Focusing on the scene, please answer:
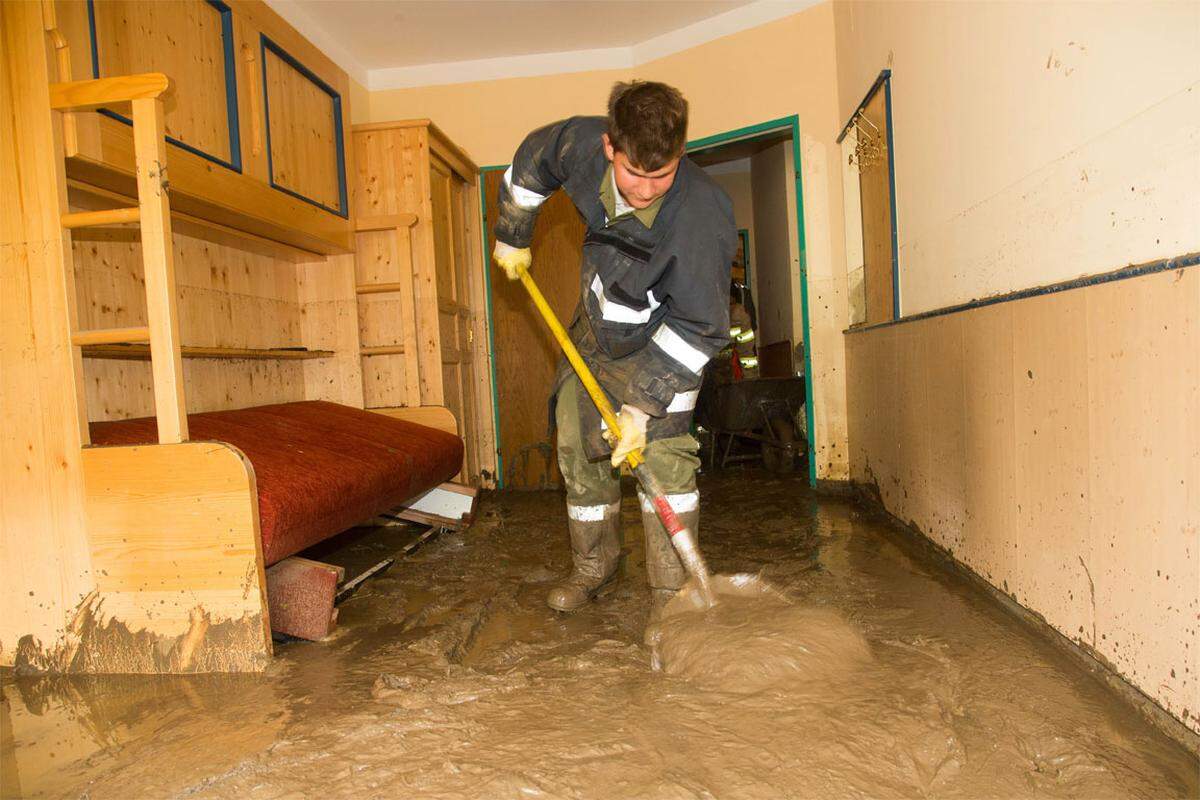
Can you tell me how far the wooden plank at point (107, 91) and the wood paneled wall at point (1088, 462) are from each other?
2298mm

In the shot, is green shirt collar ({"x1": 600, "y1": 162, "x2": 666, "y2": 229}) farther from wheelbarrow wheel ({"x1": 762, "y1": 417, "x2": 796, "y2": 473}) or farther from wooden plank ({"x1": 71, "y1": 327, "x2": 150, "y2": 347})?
wheelbarrow wheel ({"x1": 762, "y1": 417, "x2": 796, "y2": 473})

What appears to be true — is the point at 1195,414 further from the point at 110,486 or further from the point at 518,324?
the point at 518,324

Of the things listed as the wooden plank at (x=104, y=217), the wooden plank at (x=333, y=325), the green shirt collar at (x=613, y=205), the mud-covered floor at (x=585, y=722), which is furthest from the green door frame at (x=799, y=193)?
the wooden plank at (x=104, y=217)

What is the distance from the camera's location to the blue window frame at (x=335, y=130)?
311 cm

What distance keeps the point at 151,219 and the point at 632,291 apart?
1.27m

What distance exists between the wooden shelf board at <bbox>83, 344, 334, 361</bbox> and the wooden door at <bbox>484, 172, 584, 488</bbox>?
4.49 feet

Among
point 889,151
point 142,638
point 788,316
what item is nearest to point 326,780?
point 142,638

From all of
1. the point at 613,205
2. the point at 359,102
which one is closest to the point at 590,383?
the point at 613,205

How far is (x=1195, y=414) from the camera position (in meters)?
1.28

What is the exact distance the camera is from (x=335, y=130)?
12.4 feet

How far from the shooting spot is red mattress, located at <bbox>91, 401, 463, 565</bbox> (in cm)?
210

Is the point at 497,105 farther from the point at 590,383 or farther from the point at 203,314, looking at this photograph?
the point at 590,383

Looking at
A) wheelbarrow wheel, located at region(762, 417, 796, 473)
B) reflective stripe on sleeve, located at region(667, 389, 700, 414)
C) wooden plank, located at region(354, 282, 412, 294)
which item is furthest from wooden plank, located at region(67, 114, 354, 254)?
wheelbarrow wheel, located at region(762, 417, 796, 473)

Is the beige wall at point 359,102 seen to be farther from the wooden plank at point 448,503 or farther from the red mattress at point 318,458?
the wooden plank at point 448,503
